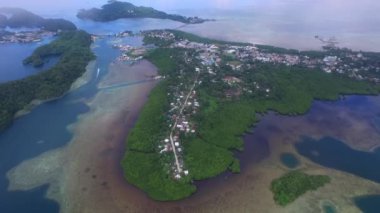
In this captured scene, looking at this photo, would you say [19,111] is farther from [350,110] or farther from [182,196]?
[350,110]

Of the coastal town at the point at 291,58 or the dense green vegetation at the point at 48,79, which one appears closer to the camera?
the dense green vegetation at the point at 48,79

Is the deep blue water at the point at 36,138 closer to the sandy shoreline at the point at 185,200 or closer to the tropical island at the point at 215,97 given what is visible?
the sandy shoreline at the point at 185,200

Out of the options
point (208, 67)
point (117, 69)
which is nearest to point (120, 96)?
point (117, 69)

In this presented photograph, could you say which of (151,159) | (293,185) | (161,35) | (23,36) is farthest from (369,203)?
(23,36)

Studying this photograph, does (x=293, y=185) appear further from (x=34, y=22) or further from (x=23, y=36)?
(x=34, y=22)

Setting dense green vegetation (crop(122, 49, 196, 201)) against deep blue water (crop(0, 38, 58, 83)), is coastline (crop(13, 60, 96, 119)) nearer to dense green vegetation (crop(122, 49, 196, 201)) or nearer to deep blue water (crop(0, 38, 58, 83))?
deep blue water (crop(0, 38, 58, 83))

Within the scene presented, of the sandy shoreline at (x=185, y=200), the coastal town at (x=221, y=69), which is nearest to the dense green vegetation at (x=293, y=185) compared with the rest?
the sandy shoreline at (x=185, y=200)
